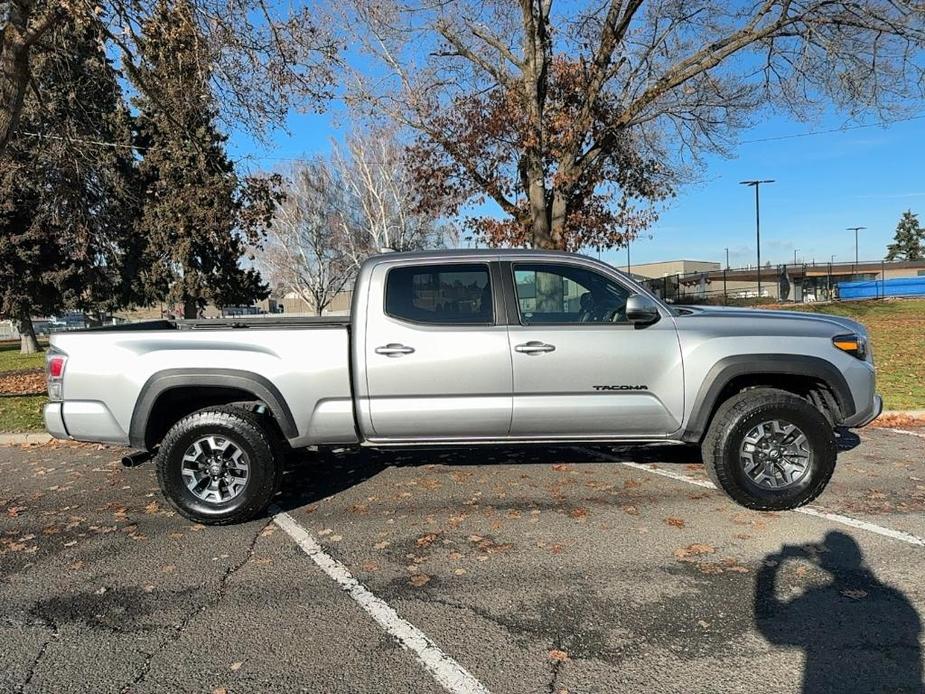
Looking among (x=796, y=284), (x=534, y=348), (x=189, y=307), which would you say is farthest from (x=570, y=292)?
(x=796, y=284)

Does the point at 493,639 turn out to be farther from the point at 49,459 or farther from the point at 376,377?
the point at 49,459

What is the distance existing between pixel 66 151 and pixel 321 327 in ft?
29.6

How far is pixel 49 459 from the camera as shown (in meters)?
6.94

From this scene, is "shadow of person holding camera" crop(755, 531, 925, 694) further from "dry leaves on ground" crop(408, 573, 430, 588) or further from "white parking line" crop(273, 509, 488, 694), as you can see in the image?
"dry leaves on ground" crop(408, 573, 430, 588)

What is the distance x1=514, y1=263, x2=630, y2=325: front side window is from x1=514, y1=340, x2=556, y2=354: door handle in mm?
306

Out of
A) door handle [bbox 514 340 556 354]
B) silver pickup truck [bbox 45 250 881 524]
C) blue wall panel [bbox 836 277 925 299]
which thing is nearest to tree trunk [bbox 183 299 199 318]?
silver pickup truck [bbox 45 250 881 524]

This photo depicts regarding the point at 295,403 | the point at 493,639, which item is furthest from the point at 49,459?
the point at 493,639

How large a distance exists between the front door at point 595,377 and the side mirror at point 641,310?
0.07 meters

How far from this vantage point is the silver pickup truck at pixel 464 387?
461 centimetres

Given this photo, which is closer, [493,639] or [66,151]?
[493,639]

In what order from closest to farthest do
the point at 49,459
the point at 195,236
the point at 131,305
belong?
the point at 49,459 < the point at 195,236 < the point at 131,305

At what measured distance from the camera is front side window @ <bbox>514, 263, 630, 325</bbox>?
488cm

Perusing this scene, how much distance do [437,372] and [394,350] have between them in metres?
A: 0.35

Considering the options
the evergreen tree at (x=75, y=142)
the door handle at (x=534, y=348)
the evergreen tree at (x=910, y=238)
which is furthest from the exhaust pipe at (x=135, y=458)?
the evergreen tree at (x=910, y=238)
